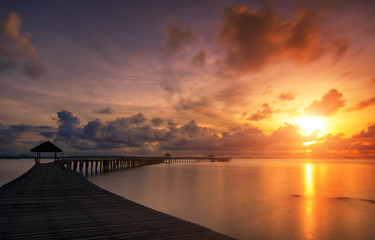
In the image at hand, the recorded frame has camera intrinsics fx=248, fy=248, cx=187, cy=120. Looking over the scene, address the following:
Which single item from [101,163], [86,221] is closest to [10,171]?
[101,163]

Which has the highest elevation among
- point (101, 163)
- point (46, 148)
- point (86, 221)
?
point (46, 148)

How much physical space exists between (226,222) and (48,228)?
10.2 m

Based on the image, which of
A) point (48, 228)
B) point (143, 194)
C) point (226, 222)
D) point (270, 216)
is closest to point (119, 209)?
point (48, 228)

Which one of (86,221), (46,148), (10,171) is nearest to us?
(86,221)

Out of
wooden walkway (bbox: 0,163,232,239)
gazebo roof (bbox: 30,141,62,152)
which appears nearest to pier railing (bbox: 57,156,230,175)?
gazebo roof (bbox: 30,141,62,152)

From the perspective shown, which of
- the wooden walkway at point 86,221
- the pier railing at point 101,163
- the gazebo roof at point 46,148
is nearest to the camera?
the wooden walkway at point 86,221

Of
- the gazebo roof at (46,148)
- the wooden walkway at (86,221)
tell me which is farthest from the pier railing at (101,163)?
the wooden walkway at (86,221)

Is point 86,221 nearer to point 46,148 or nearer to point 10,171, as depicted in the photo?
point 46,148

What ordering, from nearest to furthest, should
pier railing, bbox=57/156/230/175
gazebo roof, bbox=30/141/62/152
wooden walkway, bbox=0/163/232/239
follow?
wooden walkway, bbox=0/163/232/239 < gazebo roof, bbox=30/141/62/152 < pier railing, bbox=57/156/230/175

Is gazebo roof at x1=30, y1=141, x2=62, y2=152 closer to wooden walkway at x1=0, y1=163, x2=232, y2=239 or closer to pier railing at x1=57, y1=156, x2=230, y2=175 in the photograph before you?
pier railing at x1=57, y1=156, x2=230, y2=175

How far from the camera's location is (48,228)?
6059 millimetres

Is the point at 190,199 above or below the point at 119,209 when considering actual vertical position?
below

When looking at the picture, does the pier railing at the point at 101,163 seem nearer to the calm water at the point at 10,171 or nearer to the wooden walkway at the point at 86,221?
the calm water at the point at 10,171

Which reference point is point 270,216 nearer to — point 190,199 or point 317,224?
point 317,224
